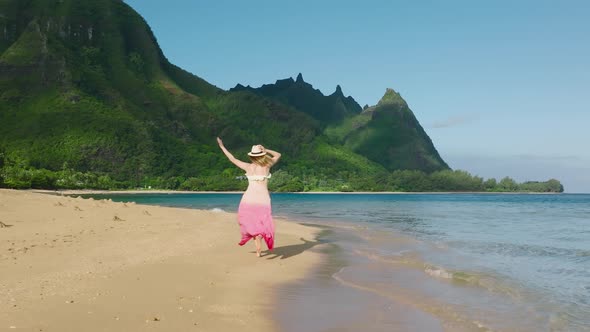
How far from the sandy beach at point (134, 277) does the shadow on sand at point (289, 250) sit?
0.04 m

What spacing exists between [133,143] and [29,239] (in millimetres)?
148569

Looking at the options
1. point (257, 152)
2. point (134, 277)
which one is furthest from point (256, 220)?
point (134, 277)

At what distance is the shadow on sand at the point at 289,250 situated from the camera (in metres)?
12.1

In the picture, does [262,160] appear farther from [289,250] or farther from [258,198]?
[289,250]

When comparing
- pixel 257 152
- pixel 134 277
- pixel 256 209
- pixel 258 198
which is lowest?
pixel 134 277

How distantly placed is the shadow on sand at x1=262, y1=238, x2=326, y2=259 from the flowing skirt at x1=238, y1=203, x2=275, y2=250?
101cm

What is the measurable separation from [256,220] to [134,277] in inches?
133

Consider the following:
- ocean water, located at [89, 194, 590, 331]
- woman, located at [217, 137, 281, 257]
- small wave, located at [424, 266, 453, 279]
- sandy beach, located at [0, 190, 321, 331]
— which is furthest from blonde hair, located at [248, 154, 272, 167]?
small wave, located at [424, 266, 453, 279]

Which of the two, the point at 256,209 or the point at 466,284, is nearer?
the point at 466,284

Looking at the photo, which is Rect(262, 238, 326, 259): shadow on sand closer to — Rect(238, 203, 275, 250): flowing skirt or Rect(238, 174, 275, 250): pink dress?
Rect(238, 203, 275, 250): flowing skirt

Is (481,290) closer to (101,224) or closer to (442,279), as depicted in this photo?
(442,279)

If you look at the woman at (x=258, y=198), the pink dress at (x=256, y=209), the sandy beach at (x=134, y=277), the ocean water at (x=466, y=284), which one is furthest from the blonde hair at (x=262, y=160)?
the ocean water at (x=466, y=284)

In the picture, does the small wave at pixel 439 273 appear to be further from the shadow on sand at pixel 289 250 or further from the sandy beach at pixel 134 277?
the shadow on sand at pixel 289 250

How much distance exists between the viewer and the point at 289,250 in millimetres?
13664
